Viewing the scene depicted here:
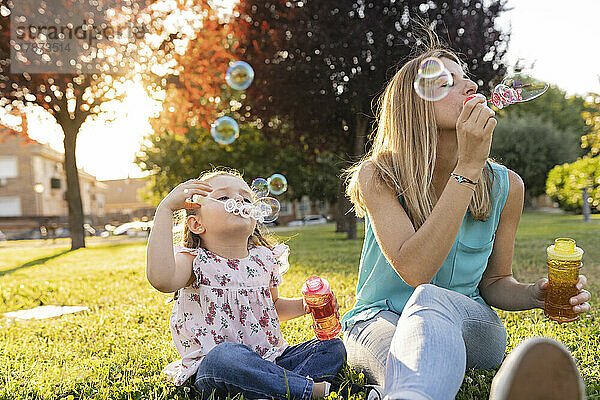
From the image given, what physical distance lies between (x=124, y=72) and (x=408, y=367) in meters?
11.4

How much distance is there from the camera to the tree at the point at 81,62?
11.1 meters

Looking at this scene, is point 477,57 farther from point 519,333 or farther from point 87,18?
point 519,333

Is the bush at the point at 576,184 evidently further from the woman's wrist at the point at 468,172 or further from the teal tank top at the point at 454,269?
the woman's wrist at the point at 468,172

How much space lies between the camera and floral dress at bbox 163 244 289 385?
2.16 m

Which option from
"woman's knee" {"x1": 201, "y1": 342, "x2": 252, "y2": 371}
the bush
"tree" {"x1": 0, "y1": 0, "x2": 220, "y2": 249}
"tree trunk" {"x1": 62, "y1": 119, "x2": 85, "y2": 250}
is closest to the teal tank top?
"woman's knee" {"x1": 201, "y1": 342, "x2": 252, "y2": 371}

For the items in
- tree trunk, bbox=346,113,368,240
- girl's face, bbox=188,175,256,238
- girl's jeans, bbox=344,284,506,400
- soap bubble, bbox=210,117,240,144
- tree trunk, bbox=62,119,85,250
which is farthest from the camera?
tree trunk, bbox=62,119,85,250

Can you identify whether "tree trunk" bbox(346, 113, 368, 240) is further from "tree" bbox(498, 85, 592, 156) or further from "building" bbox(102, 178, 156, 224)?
"building" bbox(102, 178, 156, 224)

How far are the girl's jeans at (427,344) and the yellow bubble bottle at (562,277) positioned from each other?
20cm

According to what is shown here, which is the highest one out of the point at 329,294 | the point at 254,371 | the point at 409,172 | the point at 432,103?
the point at 432,103

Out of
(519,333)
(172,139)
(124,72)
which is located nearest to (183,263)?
(519,333)

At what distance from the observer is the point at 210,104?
1228cm

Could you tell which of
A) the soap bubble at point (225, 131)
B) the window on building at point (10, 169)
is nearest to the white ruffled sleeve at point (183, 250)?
the soap bubble at point (225, 131)

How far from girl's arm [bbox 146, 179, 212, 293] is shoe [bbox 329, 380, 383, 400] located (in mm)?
688

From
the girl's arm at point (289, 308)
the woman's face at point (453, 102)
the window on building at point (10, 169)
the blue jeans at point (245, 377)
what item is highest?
the window on building at point (10, 169)
